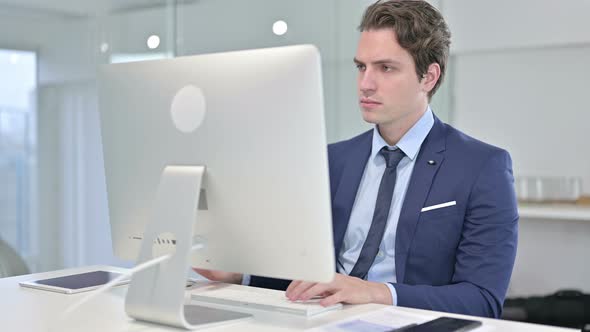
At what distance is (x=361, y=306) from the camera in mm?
1785

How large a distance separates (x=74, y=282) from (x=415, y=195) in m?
0.94

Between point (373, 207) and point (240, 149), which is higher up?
point (240, 149)

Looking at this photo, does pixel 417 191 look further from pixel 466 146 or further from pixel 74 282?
pixel 74 282

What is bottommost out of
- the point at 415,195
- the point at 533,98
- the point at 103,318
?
the point at 103,318

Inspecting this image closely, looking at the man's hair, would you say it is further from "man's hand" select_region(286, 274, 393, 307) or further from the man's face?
"man's hand" select_region(286, 274, 393, 307)

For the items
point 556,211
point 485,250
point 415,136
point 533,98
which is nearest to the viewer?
point 485,250

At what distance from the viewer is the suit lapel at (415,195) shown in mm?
2119

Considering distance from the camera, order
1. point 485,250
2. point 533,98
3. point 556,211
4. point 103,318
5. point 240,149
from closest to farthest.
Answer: point 240,149
point 103,318
point 485,250
point 556,211
point 533,98

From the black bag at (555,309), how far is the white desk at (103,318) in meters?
2.59

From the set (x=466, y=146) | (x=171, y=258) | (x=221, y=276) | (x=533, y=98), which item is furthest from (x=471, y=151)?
(x=533, y=98)

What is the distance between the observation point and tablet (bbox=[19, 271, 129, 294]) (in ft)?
6.55

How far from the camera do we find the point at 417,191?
2.15 metres

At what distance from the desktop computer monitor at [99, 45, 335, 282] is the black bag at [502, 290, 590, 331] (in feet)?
9.30

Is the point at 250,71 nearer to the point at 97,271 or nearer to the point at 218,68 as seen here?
the point at 218,68
